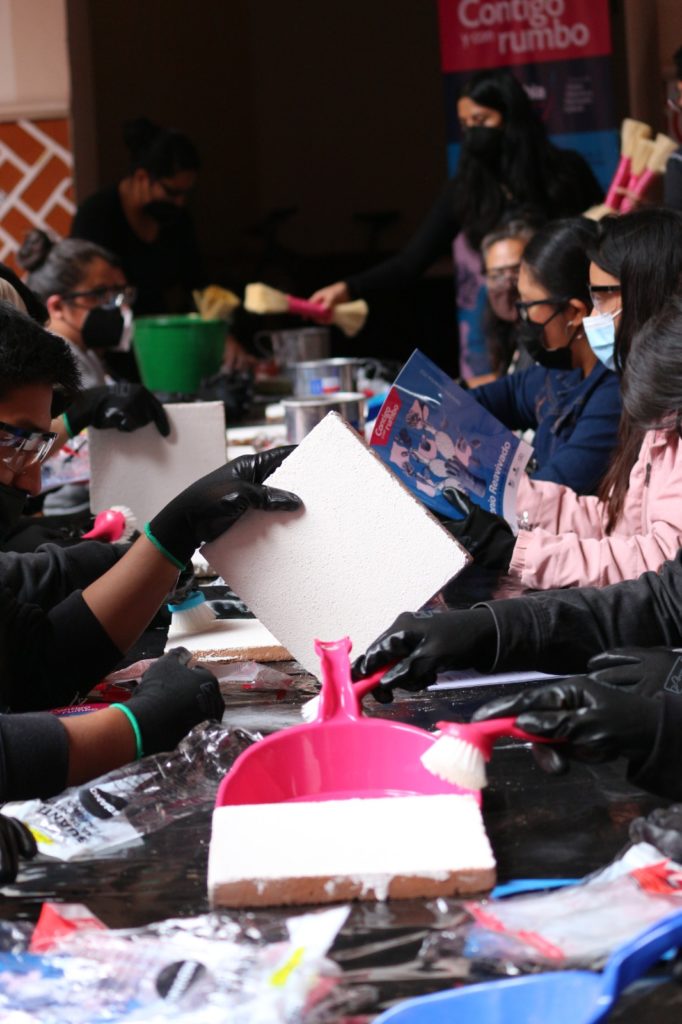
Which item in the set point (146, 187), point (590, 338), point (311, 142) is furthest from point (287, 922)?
point (311, 142)

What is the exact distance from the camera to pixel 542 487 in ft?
7.67

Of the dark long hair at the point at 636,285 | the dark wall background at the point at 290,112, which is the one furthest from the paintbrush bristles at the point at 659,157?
the dark wall background at the point at 290,112

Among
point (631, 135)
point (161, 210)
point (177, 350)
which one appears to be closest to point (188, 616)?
point (177, 350)

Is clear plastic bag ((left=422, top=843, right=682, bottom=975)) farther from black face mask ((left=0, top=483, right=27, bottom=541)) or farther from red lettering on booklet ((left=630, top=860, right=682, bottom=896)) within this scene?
black face mask ((left=0, top=483, right=27, bottom=541))

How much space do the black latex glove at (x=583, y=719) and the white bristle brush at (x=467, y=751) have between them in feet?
0.04

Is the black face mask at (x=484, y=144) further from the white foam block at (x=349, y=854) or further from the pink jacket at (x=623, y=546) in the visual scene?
the white foam block at (x=349, y=854)

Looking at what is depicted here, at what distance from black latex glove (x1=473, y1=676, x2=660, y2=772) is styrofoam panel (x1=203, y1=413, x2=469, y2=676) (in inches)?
14.8

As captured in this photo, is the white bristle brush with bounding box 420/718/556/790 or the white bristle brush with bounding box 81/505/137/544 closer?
the white bristle brush with bounding box 420/718/556/790

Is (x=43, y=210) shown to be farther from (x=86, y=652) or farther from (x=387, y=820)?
(x=387, y=820)

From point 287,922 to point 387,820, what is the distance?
12 cm

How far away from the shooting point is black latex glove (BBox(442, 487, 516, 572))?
2.05 metres

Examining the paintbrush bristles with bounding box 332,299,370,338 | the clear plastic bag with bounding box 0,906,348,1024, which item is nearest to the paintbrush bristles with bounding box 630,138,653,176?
the paintbrush bristles with bounding box 332,299,370,338

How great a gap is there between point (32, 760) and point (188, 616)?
66 cm

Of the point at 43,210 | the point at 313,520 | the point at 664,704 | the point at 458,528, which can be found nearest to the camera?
the point at 664,704
